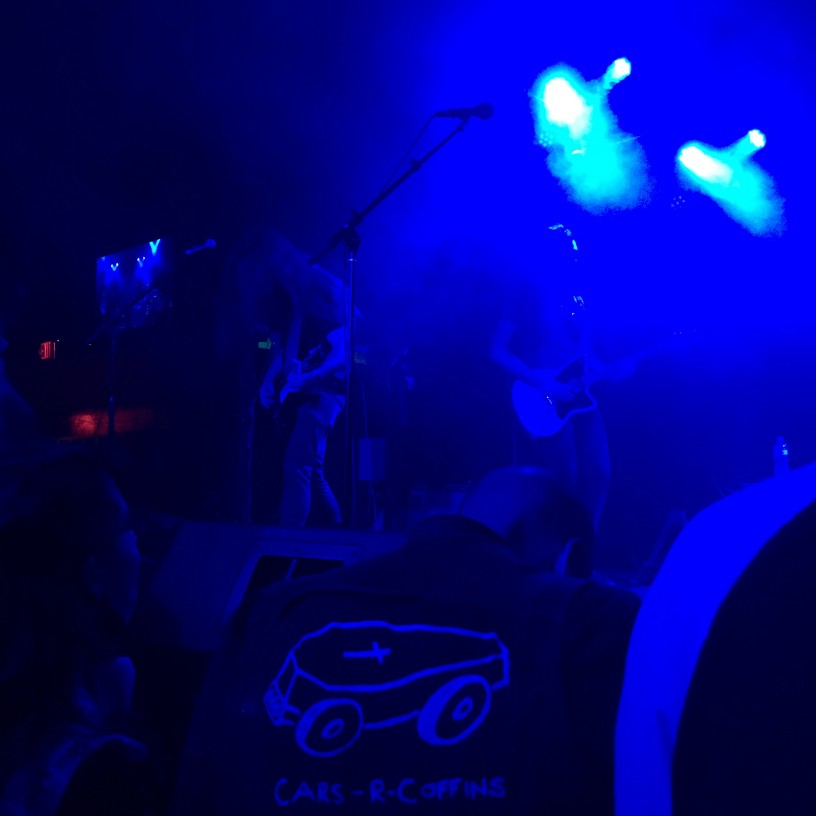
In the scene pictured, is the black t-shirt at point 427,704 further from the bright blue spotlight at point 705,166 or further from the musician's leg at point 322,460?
the bright blue spotlight at point 705,166

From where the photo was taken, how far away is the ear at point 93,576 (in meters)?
1.39

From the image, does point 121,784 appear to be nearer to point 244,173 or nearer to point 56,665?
point 56,665

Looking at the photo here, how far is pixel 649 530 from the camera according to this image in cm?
516

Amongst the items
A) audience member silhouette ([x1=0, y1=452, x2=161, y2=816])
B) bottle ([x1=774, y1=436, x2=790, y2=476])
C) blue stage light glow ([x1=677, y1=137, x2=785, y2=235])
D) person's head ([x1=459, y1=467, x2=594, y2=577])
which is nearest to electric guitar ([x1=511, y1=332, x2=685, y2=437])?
bottle ([x1=774, y1=436, x2=790, y2=476])

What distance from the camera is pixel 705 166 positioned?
18.1ft

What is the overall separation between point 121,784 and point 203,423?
217 inches

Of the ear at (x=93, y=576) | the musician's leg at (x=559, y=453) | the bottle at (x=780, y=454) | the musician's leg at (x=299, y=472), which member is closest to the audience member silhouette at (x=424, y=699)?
the ear at (x=93, y=576)

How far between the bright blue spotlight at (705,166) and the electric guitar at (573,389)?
1.23 meters

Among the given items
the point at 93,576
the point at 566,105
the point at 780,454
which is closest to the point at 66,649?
the point at 93,576

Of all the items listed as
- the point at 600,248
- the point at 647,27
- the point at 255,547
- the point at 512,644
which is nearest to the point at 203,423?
the point at 600,248

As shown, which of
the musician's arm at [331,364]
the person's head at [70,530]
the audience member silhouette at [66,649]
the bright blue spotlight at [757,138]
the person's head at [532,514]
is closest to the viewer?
the audience member silhouette at [66,649]

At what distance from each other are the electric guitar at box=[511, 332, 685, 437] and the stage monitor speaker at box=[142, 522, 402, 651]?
316 cm

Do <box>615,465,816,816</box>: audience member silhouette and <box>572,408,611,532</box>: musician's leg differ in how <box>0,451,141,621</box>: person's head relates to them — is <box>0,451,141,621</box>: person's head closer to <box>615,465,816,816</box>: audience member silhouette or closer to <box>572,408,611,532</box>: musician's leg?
<box>615,465,816,816</box>: audience member silhouette

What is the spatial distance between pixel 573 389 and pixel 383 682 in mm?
4199
